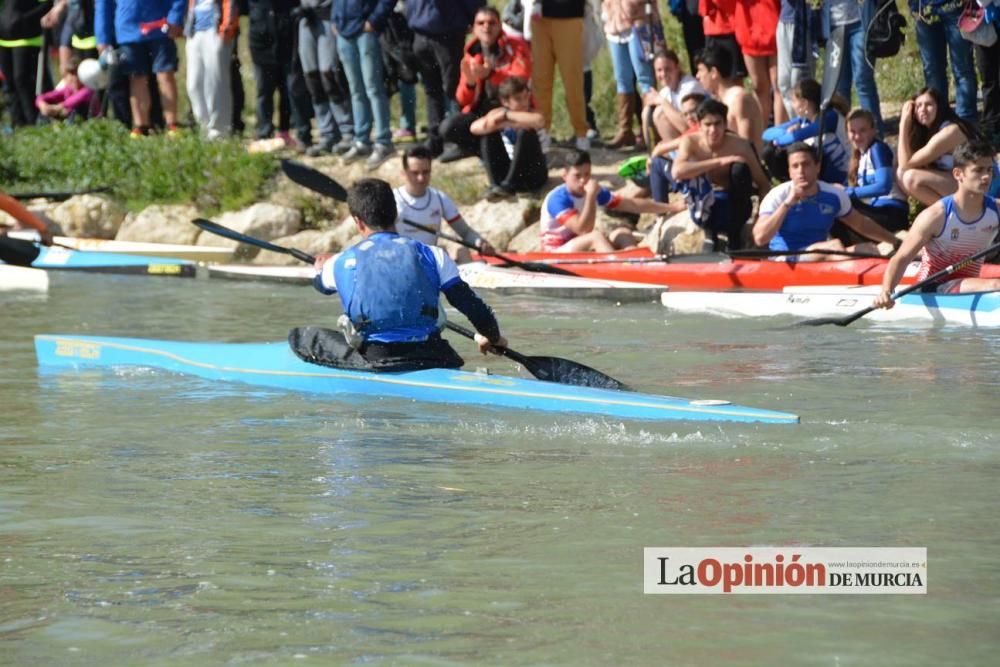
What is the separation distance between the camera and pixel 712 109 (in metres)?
12.4

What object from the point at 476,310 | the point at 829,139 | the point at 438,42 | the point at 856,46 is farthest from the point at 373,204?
the point at 438,42

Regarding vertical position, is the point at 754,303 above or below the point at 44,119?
below

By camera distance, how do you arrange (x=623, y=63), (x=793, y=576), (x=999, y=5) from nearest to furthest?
1. (x=793, y=576)
2. (x=999, y=5)
3. (x=623, y=63)

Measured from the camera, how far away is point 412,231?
43.4ft

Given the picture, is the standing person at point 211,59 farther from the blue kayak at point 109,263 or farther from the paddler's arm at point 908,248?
the paddler's arm at point 908,248

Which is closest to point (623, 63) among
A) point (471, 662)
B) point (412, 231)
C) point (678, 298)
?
point (412, 231)

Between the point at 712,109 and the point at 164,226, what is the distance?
6448 mm

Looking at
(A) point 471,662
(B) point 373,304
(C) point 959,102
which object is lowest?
(A) point 471,662

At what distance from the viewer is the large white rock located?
54.8ft

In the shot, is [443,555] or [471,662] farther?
[443,555]

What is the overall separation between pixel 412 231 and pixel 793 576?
818 centimetres

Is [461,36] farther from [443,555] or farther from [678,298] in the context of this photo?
[443,555]

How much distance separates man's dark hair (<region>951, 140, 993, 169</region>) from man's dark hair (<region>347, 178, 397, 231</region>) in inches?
145

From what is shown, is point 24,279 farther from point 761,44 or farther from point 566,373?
point 566,373
